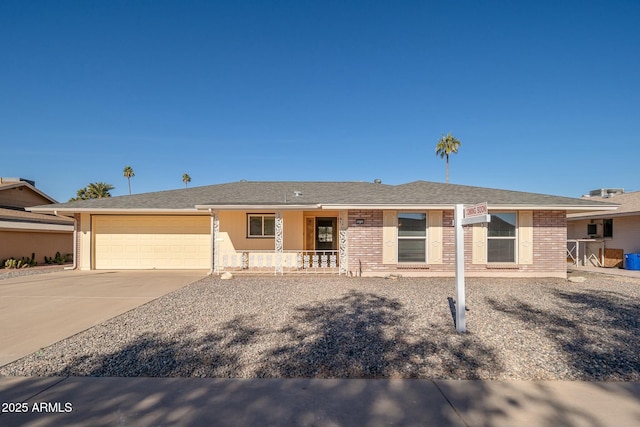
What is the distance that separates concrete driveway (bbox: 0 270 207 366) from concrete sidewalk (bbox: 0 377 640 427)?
1737mm

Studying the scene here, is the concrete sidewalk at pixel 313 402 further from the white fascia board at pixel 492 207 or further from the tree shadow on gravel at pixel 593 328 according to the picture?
the white fascia board at pixel 492 207

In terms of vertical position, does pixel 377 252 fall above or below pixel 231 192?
below

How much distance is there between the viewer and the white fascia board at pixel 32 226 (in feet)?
47.7

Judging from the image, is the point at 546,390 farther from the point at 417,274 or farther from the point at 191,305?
the point at 417,274

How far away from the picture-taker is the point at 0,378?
12.4 feet

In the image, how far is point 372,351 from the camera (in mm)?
4543

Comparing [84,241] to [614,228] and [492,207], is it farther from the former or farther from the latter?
[614,228]

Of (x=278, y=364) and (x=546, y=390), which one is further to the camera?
(x=278, y=364)

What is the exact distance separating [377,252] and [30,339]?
9060 millimetres

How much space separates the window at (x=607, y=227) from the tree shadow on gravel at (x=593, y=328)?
390 inches

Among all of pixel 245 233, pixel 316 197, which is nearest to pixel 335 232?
pixel 316 197

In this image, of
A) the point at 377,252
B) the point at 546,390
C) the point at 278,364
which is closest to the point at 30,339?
the point at 278,364

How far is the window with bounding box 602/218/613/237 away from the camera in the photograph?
15875 mm

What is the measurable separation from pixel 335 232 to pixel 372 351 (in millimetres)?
10111
